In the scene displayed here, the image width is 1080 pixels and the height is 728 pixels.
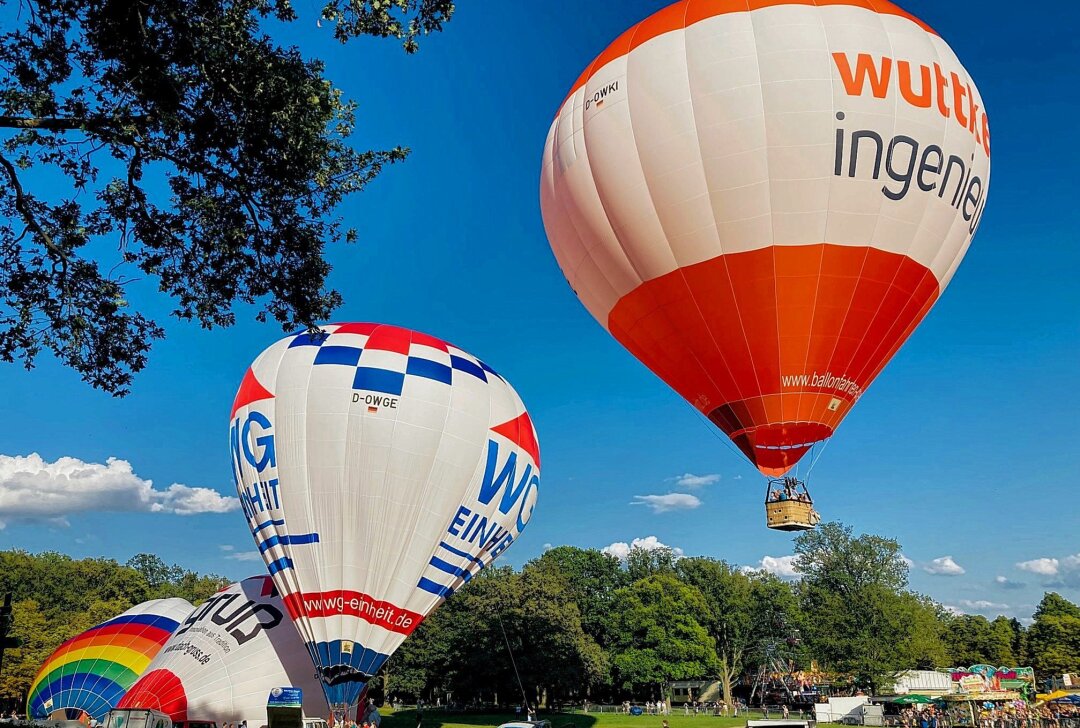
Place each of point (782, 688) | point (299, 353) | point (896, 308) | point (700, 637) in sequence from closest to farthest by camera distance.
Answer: point (896, 308) → point (299, 353) → point (700, 637) → point (782, 688)

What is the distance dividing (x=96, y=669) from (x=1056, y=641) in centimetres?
8245

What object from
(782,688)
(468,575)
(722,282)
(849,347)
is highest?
(722,282)

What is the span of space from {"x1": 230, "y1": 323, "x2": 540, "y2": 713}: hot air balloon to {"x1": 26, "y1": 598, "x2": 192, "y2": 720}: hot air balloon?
7892 mm

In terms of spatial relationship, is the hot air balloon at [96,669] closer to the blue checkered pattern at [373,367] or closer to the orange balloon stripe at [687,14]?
the blue checkered pattern at [373,367]

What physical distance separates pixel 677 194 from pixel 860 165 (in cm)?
382

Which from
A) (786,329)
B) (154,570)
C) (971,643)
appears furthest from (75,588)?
(971,643)

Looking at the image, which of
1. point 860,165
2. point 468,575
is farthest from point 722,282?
point 468,575

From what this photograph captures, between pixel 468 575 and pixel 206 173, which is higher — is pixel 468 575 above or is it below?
below

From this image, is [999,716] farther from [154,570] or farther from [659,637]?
[154,570]

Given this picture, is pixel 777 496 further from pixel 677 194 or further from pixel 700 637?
pixel 700 637

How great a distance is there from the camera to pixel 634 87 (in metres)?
17.2

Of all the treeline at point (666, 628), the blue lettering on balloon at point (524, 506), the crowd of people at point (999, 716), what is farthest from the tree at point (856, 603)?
the blue lettering on balloon at point (524, 506)

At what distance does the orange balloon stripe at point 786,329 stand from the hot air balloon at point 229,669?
14861mm

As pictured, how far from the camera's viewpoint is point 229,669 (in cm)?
2188
